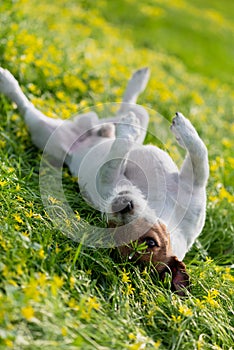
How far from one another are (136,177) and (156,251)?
0.79 metres

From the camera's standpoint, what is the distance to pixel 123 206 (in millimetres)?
3439

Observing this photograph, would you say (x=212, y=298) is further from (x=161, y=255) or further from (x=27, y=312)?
(x=27, y=312)

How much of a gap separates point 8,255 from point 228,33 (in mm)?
14742

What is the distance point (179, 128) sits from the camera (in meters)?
4.14

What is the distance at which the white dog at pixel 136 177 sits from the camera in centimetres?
353

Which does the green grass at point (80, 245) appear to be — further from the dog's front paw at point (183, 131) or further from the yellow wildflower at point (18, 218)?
the dog's front paw at point (183, 131)

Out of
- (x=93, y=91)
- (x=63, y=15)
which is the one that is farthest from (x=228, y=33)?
(x=93, y=91)

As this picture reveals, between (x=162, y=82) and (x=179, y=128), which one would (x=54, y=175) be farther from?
(x=162, y=82)

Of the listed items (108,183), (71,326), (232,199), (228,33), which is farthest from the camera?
(228,33)

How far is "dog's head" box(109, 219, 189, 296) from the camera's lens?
3.48 meters

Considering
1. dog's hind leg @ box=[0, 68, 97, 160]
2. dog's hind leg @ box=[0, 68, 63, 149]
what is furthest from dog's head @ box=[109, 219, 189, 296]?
dog's hind leg @ box=[0, 68, 63, 149]

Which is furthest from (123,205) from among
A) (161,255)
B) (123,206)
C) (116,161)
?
(116,161)

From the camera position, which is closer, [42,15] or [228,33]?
[42,15]

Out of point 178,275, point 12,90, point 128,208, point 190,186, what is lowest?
point 178,275
